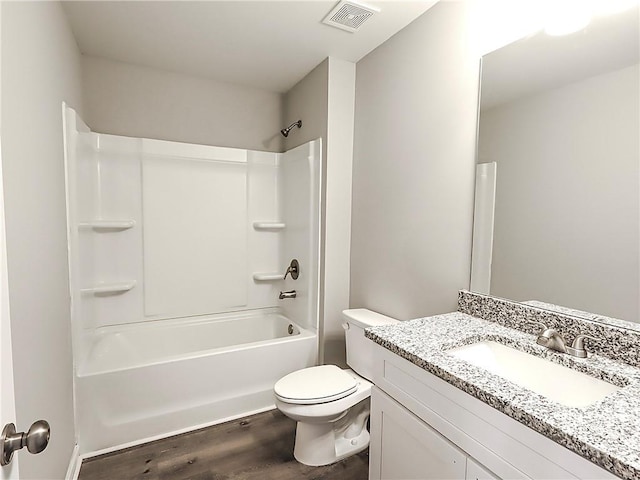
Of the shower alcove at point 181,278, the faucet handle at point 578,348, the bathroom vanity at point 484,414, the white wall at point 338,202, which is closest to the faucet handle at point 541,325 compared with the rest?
the bathroom vanity at point 484,414

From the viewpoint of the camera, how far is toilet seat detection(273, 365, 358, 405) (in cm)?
172

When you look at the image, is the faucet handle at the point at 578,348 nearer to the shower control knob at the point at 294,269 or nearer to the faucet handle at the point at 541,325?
the faucet handle at the point at 541,325

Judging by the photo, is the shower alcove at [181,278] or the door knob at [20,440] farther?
the shower alcove at [181,278]

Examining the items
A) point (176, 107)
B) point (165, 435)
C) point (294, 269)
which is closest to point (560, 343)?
point (294, 269)

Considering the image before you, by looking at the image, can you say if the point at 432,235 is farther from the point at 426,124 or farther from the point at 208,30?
the point at 208,30

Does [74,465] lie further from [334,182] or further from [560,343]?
[560,343]

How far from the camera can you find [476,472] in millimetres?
938

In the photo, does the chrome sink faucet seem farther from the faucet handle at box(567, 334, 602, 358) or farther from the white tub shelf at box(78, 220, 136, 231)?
the white tub shelf at box(78, 220, 136, 231)

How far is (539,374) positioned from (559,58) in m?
1.18

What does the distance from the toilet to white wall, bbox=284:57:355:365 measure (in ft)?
1.18

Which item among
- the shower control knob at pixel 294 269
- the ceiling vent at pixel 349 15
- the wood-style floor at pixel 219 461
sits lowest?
the wood-style floor at pixel 219 461

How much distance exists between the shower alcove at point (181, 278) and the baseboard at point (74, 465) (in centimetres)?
6

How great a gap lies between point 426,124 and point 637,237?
3.54ft

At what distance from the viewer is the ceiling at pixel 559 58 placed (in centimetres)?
115
